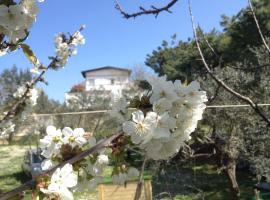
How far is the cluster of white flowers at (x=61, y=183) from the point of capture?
Result: 3.09ft

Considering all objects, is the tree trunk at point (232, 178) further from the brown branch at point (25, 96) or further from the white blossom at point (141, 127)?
the white blossom at point (141, 127)

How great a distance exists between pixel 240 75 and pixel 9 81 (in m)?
24.2

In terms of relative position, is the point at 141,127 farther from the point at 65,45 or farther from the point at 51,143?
the point at 65,45

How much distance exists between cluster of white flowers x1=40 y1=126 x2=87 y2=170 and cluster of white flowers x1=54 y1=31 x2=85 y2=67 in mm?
1871

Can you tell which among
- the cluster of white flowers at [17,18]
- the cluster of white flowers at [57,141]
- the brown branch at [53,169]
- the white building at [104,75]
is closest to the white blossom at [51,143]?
the cluster of white flowers at [57,141]

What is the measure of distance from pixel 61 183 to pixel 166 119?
253 millimetres

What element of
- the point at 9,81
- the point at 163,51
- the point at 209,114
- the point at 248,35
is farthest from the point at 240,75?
the point at 9,81

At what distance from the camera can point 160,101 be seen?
0.97m

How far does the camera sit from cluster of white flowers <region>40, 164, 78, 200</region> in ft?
3.09

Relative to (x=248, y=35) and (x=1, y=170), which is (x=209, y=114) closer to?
(x=248, y=35)

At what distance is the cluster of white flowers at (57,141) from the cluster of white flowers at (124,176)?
0.12m

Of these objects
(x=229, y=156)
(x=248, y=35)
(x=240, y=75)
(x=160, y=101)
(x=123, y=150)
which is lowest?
(x=229, y=156)

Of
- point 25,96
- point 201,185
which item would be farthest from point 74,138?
point 201,185

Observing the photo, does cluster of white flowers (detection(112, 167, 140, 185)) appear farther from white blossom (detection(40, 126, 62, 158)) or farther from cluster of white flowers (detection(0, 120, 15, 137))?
cluster of white flowers (detection(0, 120, 15, 137))
